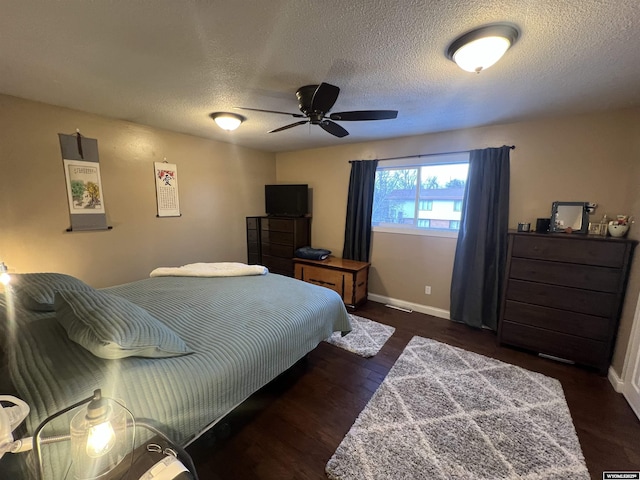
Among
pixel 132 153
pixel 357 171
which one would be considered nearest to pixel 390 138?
pixel 357 171

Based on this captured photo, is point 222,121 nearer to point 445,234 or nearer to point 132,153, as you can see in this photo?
point 132,153

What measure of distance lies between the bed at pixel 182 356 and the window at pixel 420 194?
2059 millimetres

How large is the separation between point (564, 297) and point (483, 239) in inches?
34.9

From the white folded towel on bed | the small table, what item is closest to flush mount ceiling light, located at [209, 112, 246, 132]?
the white folded towel on bed

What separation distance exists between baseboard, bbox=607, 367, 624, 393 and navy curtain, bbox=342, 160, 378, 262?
260 cm

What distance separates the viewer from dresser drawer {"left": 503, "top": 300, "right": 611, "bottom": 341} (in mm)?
2244

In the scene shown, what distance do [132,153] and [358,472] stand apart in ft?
12.2

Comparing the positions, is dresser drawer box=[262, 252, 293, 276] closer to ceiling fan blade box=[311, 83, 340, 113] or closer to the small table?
the small table

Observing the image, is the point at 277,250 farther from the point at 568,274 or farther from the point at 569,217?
the point at 569,217

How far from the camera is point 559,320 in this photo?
2389 millimetres

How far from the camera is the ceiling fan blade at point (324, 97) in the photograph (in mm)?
1686

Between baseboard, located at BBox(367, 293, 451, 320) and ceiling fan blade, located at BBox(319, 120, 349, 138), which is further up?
ceiling fan blade, located at BBox(319, 120, 349, 138)

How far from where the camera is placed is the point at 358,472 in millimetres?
1412

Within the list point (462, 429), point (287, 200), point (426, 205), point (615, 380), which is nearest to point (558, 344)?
point (615, 380)
